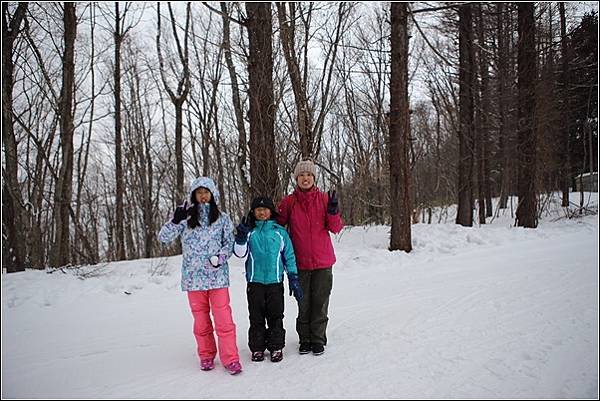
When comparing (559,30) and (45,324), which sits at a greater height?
(559,30)

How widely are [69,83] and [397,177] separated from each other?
7.38m

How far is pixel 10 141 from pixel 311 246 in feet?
24.0

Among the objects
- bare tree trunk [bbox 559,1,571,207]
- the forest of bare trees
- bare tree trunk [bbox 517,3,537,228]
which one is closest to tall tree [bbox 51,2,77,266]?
the forest of bare trees

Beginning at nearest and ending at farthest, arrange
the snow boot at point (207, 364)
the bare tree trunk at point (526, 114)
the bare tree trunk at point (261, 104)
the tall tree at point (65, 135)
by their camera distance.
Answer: the snow boot at point (207, 364)
the bare tree trunk at point (261, 104)
the tall tree at point (65, 135)
the bare tree trunk at point (526, 114)

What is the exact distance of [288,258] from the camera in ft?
12.3

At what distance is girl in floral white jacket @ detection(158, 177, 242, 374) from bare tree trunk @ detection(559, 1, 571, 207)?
12021 millimetres

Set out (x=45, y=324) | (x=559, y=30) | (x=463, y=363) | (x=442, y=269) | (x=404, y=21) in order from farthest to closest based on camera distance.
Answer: (x=559, y=30) → (x=404, y=21) → (x=442, y=269) → (x=45, y=324) → (x=463, y=363)

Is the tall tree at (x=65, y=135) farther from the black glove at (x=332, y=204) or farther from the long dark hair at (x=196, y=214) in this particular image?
the black glove at (x=332, y=204)

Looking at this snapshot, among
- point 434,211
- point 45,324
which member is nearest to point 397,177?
point 45,324

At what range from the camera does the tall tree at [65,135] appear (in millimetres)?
8664

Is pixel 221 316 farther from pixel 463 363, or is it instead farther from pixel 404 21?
pixel 404 21

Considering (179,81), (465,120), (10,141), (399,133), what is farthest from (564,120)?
(10,141)

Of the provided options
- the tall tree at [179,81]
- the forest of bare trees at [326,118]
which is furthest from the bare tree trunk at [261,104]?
the tall tree at [179,81]

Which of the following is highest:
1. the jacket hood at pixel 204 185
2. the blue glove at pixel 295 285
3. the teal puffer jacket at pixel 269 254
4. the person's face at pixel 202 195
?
the jacket hood at pixel 204 185
